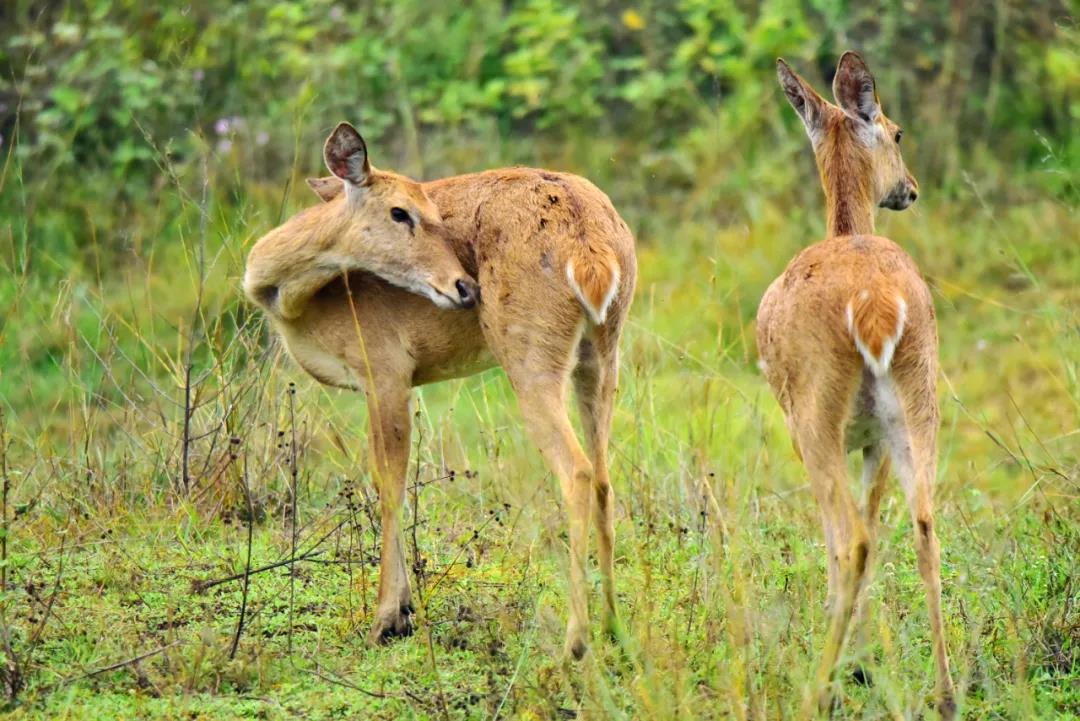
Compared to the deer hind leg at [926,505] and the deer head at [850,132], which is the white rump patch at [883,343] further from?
the deer head at [850,132]

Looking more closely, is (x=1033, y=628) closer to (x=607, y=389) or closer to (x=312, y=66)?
(x=607, y=389)

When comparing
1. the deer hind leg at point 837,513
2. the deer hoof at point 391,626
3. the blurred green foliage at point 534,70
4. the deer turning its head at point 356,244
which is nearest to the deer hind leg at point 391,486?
the deer hoof at point 391,626

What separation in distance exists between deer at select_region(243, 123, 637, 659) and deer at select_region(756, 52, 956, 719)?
60cm

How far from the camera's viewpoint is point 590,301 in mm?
4926

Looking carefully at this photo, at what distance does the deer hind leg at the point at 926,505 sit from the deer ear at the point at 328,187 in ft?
6.90

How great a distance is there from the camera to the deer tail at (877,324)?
14.4ft

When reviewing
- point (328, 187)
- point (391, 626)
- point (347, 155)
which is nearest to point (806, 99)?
point (347, 155)

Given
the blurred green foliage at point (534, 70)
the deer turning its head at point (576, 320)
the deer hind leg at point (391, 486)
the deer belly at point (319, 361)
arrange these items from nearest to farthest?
the deer turning its head at point (576, 320)
the deer hind leg at point (391, 486)
the deer belly at point (319, 361)
the blurred green foliage at point (534, 70)

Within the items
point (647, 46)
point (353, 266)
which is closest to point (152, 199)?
point (647, 46)

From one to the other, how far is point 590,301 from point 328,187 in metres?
1.21

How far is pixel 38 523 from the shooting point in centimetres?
596

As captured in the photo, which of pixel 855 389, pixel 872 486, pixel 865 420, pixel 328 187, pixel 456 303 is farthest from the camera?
pixel 328 187

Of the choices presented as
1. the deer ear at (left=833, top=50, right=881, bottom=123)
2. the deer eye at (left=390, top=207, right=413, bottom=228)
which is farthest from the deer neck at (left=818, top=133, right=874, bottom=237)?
the deer eye at (left=390, top=207, right=413, bottom=228)

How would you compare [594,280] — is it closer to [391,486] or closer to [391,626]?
[391,486]
